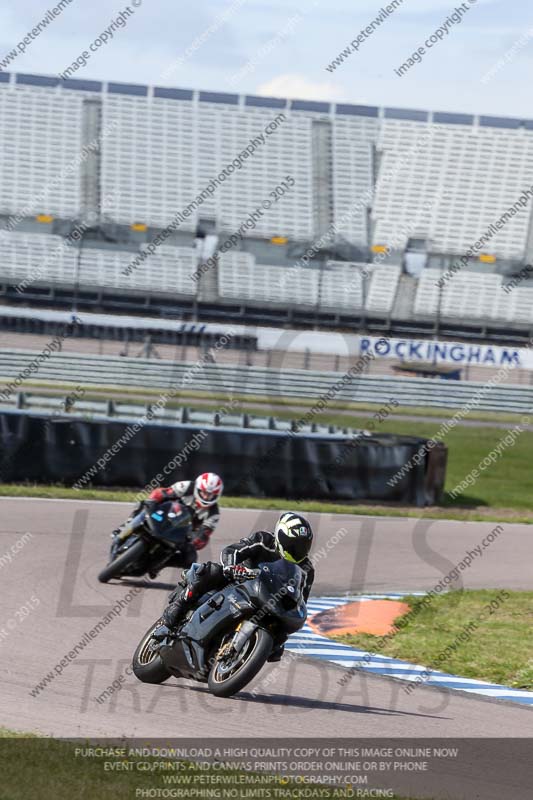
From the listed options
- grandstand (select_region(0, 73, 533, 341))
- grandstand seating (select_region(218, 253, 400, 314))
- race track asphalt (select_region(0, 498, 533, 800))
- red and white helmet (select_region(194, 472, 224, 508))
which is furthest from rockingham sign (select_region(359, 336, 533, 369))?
red and white helmet (select_region(194, 472, 224, 508))

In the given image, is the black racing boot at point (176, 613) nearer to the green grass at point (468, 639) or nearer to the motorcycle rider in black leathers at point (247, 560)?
the motorcycle rider in black leathers at point (247, 560)

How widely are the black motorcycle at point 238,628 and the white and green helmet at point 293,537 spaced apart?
10 centimetres

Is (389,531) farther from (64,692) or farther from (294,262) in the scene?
(294,262)

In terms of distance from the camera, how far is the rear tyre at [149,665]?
8.30m

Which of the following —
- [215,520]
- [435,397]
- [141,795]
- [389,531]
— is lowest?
[435,397]

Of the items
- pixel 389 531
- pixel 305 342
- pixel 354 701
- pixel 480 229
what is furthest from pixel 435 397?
pixel 354 701

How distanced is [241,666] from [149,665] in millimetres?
941

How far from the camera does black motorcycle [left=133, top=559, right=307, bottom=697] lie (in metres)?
7.67

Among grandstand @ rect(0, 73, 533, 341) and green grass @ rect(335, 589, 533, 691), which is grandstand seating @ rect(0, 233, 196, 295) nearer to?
grandstand @ rect(0, 73, 533, 341)

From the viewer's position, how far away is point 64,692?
795 cm

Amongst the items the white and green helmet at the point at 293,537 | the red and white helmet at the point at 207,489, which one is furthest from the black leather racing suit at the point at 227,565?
the red and white helmet at the point at 207,489

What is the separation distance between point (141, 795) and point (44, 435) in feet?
49.3

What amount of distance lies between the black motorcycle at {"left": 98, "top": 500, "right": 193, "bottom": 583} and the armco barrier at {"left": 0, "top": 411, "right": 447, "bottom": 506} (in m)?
7.45

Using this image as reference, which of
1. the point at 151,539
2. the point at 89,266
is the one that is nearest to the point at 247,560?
the point at 151,539
